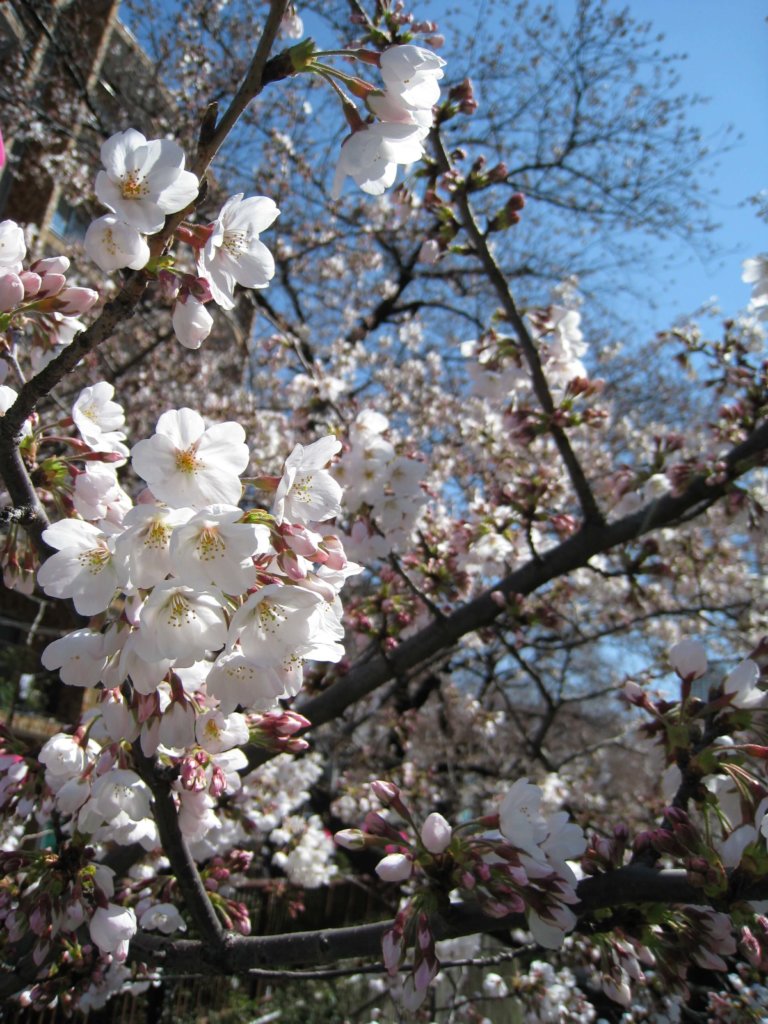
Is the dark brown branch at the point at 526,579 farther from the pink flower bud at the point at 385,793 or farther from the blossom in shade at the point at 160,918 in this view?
the pink flower bud at the point at 385,793

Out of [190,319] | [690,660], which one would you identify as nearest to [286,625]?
[190,319]

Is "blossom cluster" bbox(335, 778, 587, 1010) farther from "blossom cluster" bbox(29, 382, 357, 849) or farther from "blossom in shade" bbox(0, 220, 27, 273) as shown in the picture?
"blossom in shade" bbox(0, 220, 27, 273)

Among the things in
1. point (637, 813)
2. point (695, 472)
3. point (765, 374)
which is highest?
point (765, 374)

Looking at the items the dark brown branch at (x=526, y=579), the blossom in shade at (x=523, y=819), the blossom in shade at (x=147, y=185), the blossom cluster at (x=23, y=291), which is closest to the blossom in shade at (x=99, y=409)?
the blossom cluster at (x=23, y=291)

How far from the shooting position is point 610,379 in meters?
9.97

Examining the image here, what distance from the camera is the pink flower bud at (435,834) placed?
1.33 metres

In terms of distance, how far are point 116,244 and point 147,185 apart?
0.35 feet

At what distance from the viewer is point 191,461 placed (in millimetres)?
1062

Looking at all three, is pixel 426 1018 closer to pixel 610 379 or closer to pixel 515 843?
pixel 515 843

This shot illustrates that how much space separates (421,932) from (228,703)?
0.62m

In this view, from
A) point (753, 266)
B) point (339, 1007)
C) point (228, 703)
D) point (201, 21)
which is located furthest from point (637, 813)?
point (201, 21)

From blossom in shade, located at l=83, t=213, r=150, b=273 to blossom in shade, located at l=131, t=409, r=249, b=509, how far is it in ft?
0.83

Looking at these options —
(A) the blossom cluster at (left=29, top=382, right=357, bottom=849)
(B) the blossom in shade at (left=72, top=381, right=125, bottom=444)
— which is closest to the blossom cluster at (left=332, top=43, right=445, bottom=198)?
(A) the blossom cluster at (left=29, top=382, right=357, bottom=849)

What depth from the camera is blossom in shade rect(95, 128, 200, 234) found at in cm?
105
